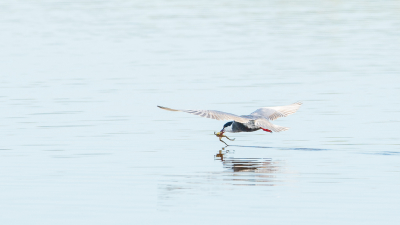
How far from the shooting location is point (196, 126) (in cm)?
1661

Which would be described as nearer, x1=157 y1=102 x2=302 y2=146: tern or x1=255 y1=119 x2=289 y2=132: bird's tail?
x1=157 y1=102 x2=302 y2=146: tern

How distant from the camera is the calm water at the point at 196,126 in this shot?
10.4 m

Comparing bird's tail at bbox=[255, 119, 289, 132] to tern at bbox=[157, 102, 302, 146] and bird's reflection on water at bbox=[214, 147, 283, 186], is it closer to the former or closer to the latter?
tern at bbox=[157, 102, 302, 146]

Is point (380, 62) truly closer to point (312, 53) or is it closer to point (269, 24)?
point (312, 53)

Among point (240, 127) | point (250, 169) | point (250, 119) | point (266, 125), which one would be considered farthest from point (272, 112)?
point (250, 169)

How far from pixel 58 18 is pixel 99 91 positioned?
23.2m

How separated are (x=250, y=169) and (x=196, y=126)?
418 centimetres

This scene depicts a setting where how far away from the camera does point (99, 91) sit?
68.9ft

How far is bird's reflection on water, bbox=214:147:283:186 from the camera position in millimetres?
11648

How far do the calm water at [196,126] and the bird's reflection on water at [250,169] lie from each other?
0.05 metres

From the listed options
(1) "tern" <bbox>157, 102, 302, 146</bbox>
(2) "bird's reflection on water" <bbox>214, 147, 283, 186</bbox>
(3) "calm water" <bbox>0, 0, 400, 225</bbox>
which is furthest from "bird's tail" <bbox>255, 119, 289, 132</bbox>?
(2) "bird's reflection on water" <bbox>214, 147, 283, 186</bbox>

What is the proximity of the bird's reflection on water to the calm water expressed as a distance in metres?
0.05

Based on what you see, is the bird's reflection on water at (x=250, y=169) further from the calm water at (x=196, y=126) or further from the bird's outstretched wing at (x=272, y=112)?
the bird's outstretched wing at (x=272, y=112)

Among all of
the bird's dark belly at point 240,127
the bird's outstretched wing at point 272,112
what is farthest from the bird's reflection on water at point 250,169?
the bird's outstretched wing at point 272,112
